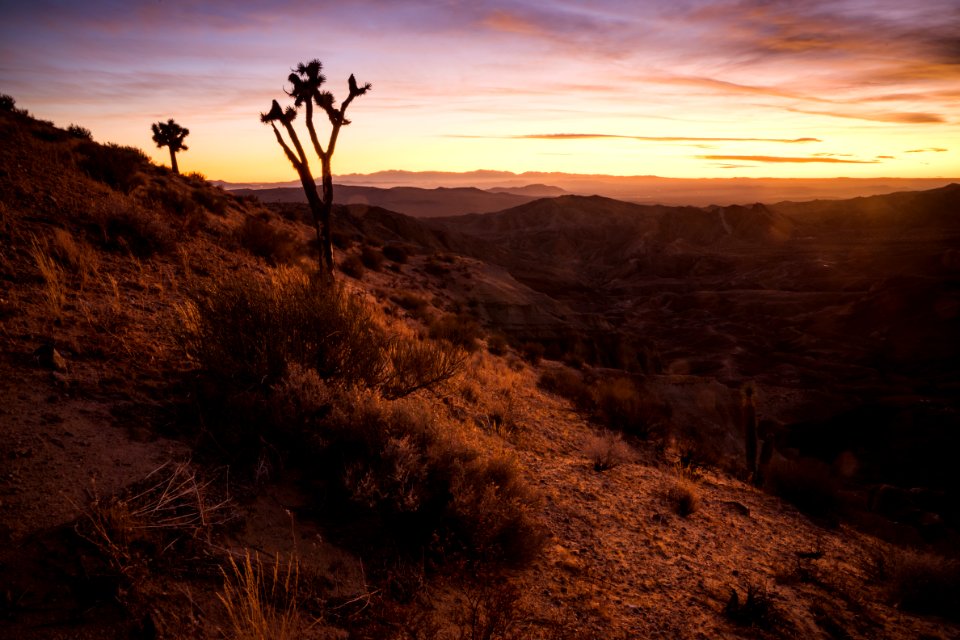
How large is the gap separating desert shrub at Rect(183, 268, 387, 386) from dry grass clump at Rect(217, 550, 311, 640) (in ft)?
6.15

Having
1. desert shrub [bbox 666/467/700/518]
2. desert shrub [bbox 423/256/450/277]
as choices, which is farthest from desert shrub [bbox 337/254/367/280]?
desert shrub [bbox 666/467/700/518]

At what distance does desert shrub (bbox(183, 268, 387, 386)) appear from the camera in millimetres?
4598

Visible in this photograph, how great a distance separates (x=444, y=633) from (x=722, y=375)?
137 ft

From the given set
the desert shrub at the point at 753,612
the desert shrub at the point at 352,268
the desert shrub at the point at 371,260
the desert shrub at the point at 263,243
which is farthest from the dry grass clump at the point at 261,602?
the desert shrub at the point at 371,260

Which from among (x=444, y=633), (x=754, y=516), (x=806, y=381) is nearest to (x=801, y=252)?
(x=806, y=381)

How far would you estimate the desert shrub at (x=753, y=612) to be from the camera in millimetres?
4109

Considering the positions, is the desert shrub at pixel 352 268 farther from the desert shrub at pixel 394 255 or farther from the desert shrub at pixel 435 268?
the desert shrub at pixel 435 268

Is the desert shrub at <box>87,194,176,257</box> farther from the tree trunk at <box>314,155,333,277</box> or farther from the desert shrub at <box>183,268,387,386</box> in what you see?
the tree trunk at <box>314,155,333,277</box>

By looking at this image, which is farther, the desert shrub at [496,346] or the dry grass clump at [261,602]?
the desert shrub at [496,346]

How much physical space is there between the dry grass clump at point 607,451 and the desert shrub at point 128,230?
790 centimetres

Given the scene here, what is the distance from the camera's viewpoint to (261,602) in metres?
2.90

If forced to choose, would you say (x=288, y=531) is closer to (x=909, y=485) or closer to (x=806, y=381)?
(x=909, y=485)

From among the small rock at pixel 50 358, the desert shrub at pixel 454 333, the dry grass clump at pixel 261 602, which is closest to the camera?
the dry grass clump at pixel 261 602

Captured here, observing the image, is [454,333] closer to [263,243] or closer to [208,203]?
[263,243]
